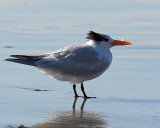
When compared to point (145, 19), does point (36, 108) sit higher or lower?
lower

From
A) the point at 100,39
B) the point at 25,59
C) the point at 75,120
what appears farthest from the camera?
the point at 100,39

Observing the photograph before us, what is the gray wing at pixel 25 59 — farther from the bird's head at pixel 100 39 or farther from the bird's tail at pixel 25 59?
the bird's head at pixel 100 39

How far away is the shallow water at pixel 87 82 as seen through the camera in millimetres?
5742

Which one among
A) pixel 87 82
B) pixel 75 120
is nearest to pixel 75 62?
pixel 87 82

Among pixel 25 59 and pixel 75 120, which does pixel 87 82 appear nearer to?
pixel 25 59

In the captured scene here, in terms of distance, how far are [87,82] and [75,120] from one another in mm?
2003

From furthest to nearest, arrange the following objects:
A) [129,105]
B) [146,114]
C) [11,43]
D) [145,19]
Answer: [145,19], [11,43], [129,105], [146,114]

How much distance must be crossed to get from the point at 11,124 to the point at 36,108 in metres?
0.80

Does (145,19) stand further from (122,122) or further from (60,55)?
(122,122)

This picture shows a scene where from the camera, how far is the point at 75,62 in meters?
6.87

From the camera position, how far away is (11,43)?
9.73m

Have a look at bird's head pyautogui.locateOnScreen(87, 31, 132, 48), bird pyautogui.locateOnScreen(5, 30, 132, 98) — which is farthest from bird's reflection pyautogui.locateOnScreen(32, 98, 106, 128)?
bird's head pyautogui.locateOnScreen(87, 31, 132, 48)

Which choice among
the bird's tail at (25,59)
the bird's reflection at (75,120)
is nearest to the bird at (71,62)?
the bird's tail at (25,59)

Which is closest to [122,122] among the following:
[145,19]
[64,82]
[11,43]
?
[64,82]
